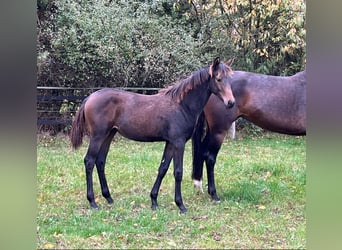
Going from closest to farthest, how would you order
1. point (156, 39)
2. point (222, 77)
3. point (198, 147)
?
point (222, 77)
point (198, 147)
point (156, 39)

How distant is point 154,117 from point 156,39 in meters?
5.67

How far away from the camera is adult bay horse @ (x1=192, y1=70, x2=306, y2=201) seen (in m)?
4.57

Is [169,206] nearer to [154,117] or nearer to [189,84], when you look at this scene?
[154,117]

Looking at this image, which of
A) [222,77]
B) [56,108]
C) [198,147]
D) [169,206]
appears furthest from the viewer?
[56,108]

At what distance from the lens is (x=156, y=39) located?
9422 millimetres

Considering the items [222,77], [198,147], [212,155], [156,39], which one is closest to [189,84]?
[222,77]

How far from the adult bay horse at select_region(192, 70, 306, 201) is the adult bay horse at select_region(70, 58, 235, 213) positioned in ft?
1.69

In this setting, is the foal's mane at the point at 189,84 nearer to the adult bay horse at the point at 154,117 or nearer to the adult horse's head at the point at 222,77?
the adult bay horse at the point at 154,117

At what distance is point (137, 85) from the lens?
9.49 meters

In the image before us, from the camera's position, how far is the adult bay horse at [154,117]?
4.10m

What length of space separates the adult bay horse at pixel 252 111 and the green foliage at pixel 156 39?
460 centimetres

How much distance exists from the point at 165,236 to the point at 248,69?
711 cm

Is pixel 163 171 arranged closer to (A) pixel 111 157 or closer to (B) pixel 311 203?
(A) pixel 111 157
